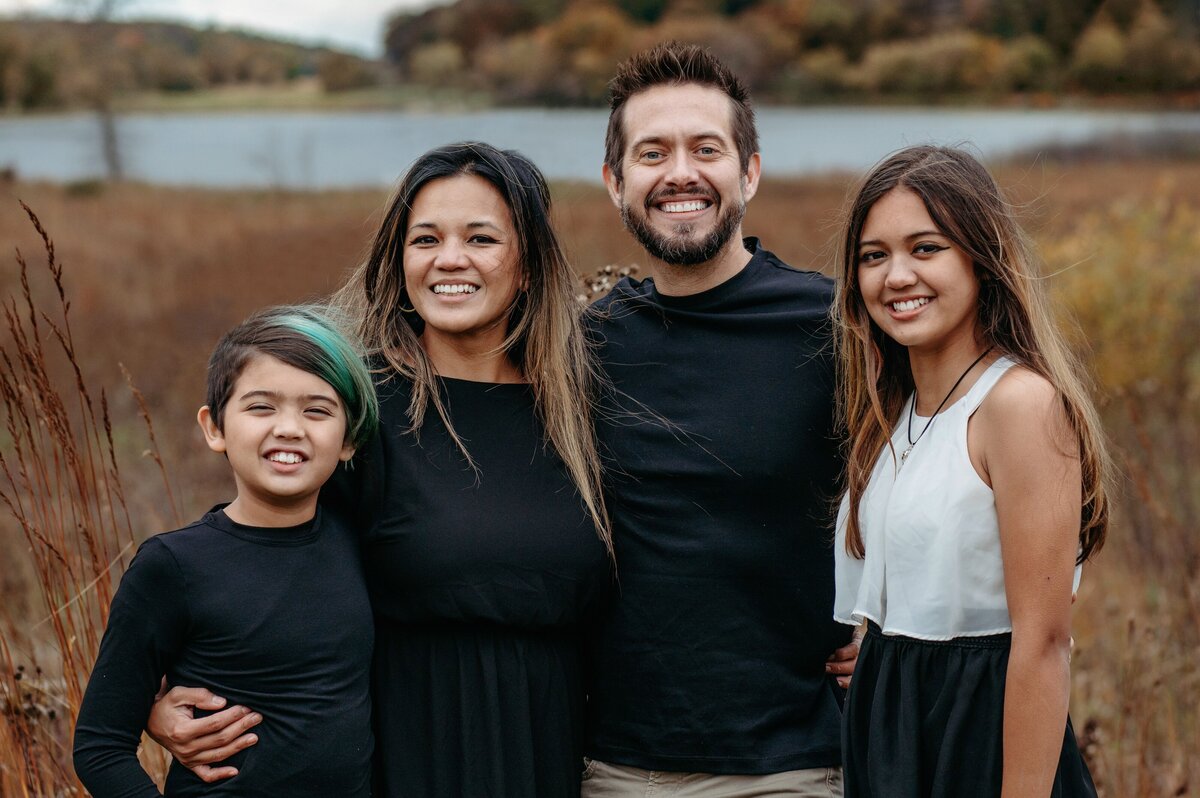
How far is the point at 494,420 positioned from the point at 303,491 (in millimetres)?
531

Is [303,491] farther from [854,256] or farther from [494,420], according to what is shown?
[854,256]

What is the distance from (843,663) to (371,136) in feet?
80.1

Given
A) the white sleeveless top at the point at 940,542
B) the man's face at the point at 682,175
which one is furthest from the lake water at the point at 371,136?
the white sleeveless top at the point at 940,542

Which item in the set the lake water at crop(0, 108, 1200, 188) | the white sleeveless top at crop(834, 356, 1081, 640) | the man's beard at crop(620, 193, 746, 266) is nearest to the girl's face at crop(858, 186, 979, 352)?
the white sleeveless top at crop(834, 356, 1081, 640)

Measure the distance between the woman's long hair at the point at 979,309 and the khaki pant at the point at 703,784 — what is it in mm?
547

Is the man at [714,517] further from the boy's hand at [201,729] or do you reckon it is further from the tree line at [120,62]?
the tree line at [120,62]

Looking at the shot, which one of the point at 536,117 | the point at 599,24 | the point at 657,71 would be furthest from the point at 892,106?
the point at 657,71

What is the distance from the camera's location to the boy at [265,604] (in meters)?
2.19

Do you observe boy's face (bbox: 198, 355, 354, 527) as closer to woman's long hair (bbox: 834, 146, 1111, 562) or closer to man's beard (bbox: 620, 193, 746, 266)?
man's beard (bbox: 620, 193, 746, 266)

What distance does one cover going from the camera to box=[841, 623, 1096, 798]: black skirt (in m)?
2.17

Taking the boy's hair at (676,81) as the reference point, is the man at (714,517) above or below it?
below

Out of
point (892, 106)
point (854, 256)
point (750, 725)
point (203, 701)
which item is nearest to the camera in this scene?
point (203, 701)

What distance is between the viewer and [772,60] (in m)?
19.0

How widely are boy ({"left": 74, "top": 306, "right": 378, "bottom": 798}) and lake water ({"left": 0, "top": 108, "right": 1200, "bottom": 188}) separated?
9.78 meters
